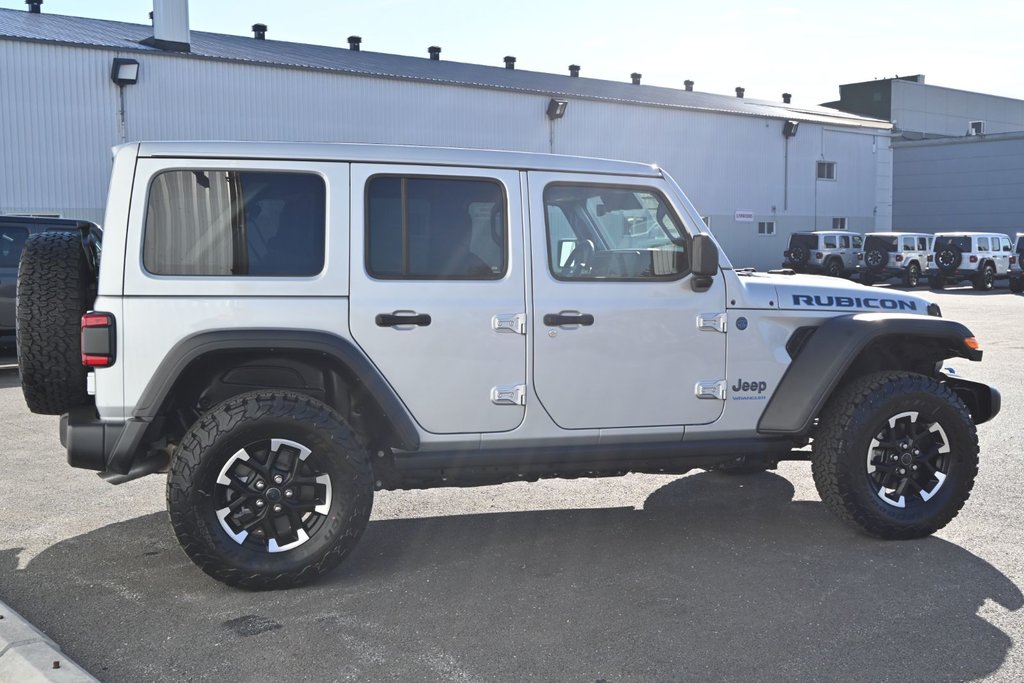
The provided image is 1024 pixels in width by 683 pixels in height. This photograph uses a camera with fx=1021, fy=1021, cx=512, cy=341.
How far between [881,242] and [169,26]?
75.8ft

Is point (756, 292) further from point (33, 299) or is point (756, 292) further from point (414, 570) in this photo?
point (33, 299)

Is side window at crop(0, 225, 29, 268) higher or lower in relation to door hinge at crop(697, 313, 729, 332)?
higher

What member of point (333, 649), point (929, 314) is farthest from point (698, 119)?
point (333, 649)

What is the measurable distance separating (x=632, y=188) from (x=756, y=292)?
87cm

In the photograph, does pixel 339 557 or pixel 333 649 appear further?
pixel 339 557

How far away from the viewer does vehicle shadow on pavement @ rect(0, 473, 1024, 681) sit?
388 cm

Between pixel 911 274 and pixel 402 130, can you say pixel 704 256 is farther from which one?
pixel 911 274

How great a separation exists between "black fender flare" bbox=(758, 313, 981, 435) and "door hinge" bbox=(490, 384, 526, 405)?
4.39ft

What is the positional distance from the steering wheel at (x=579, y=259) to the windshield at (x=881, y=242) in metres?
31.1

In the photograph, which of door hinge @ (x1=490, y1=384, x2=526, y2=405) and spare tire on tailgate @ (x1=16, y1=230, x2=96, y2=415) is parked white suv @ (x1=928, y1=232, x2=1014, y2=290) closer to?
door hinge @ (x1=490, y1=384, x2=526, y2=405)

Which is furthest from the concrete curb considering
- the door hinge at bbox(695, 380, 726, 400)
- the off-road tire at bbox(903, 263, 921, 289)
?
the off-road tire at bbox(903, 263, 921, 289)

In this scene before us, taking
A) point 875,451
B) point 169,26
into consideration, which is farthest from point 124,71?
point 875,451

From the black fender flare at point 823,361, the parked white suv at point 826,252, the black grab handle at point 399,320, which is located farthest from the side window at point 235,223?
the parked white suv at point 826,252

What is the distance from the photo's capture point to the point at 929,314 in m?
5.85
